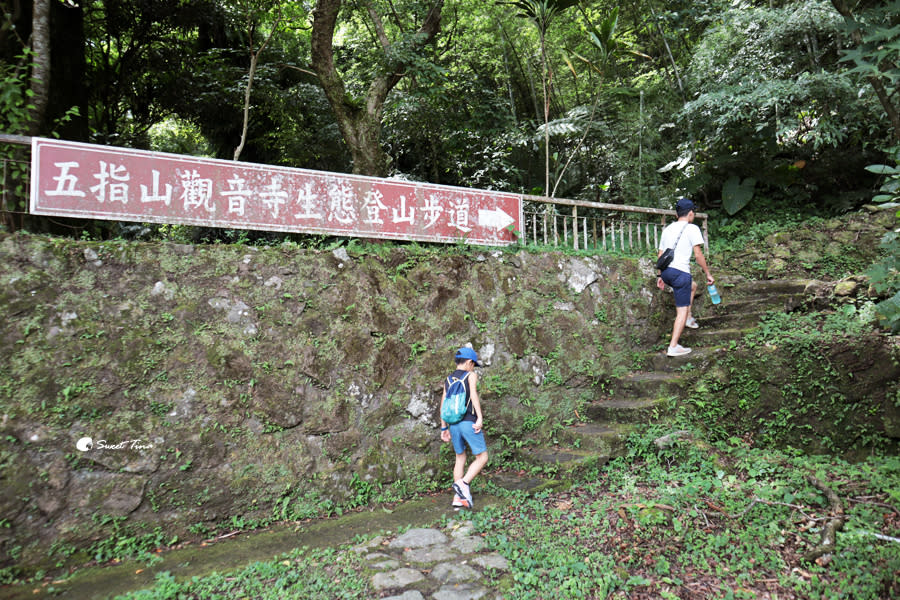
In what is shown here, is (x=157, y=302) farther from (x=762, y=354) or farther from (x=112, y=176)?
(x=762, y=354)

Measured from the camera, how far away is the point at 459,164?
10.7 m

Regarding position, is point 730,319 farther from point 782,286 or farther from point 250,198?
point 250,198

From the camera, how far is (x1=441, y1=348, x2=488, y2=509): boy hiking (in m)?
4.19

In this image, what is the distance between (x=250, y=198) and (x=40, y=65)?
2.57m

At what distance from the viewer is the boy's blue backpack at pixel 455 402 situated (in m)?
4.16

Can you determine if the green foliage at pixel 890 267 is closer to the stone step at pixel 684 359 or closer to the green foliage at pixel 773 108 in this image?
the stone step at pixel 684 359

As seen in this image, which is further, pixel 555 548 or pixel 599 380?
pixel 599 380

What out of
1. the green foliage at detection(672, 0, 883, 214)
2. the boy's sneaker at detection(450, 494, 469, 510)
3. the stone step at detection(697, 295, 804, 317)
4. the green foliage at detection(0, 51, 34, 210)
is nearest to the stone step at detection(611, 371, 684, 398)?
the stone step at detection(697, 295, 804, 317)

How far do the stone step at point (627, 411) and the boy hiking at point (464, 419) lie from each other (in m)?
1.79

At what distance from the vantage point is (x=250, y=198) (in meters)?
4.79

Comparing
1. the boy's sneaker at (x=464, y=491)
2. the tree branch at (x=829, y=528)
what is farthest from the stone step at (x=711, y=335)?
the boy's sneaker at (x=464, y=491)

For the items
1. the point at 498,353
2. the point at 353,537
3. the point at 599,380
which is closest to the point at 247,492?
the point at 353,537

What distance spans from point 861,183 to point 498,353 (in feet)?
27.9

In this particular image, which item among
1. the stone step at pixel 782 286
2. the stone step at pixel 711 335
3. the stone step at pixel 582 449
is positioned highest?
the stone step at pixel 782 286
